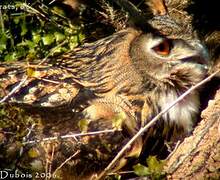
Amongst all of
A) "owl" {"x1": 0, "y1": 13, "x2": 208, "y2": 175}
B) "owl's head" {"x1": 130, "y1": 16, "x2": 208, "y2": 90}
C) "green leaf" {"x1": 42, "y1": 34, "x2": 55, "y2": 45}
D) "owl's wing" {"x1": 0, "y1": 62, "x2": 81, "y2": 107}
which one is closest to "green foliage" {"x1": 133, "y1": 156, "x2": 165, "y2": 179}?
"owl" {"x1": 0, "y1": 13, "x2": 208, "y2": 175}

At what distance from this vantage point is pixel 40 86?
4426 mm

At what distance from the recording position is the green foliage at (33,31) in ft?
18.1

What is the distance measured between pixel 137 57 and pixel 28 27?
1.48 meters

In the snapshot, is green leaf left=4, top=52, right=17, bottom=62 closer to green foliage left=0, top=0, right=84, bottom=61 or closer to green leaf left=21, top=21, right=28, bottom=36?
green foliage left=0, top=0, right=84, bottom=61

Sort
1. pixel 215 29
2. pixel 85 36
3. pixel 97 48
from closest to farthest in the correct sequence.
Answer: pixel 97 48, pixel 215 29, pixel 85 36

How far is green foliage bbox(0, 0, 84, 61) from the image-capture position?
18.1 ft

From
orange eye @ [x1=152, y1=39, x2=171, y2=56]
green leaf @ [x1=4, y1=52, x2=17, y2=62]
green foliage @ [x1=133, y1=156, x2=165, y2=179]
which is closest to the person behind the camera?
green foliage @ [x1=133, y1=156, x2=165, y2=179]

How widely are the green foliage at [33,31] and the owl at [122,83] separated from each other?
2.47ft

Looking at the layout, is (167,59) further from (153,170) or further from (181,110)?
(153,170)

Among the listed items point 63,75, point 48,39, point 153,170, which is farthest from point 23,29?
point 153,170

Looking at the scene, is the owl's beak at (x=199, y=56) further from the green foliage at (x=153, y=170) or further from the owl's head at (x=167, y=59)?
the green foliage at (x=153, y=170)

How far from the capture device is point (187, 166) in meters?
3.79

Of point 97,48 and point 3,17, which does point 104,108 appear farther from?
point 3,17

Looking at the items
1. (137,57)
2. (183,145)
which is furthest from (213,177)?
(137,57)
